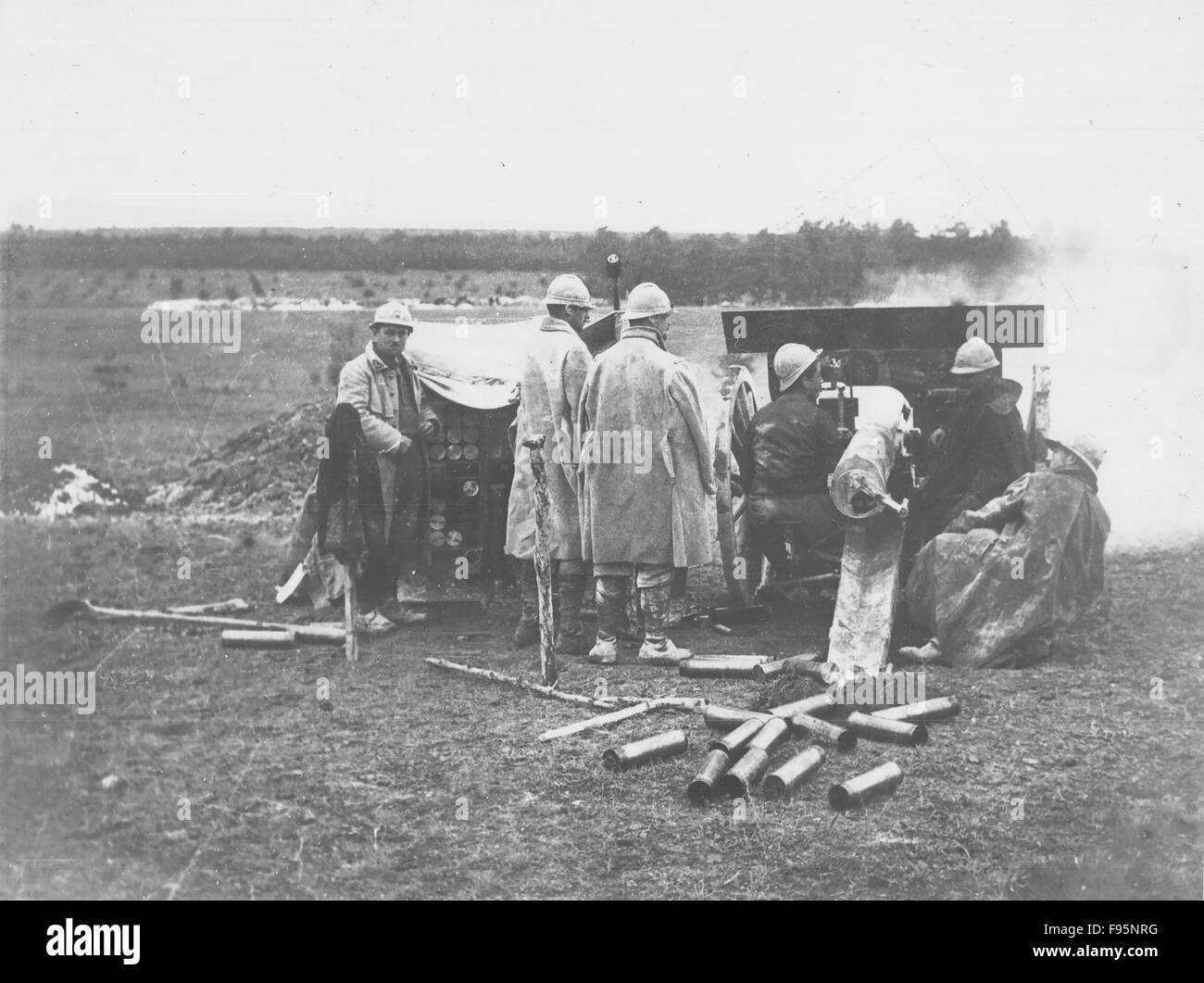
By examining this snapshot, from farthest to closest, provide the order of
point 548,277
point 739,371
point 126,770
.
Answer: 1. point 739,371
2. point 548,277
3. point 126,770

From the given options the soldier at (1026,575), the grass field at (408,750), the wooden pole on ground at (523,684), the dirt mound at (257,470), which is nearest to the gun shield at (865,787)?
the grass field at (408,750)

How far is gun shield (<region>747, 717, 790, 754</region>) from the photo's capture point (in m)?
5.61

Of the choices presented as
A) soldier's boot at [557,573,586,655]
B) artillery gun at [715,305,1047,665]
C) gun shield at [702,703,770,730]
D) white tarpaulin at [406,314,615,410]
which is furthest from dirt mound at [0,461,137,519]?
artillery gun at [715,305,1047,665]

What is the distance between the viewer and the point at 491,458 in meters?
7.44

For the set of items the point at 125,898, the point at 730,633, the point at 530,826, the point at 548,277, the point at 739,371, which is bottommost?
the point at 125,898

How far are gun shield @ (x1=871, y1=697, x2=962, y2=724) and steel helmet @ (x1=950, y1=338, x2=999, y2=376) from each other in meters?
1.91

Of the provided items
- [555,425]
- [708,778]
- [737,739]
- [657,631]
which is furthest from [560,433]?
[708,778]

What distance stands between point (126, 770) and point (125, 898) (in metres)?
0.63

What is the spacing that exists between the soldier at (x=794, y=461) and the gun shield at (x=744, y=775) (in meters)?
1.63

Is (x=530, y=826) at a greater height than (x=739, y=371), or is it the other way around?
(x=739, y=371)

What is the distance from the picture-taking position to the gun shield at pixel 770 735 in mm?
5613
